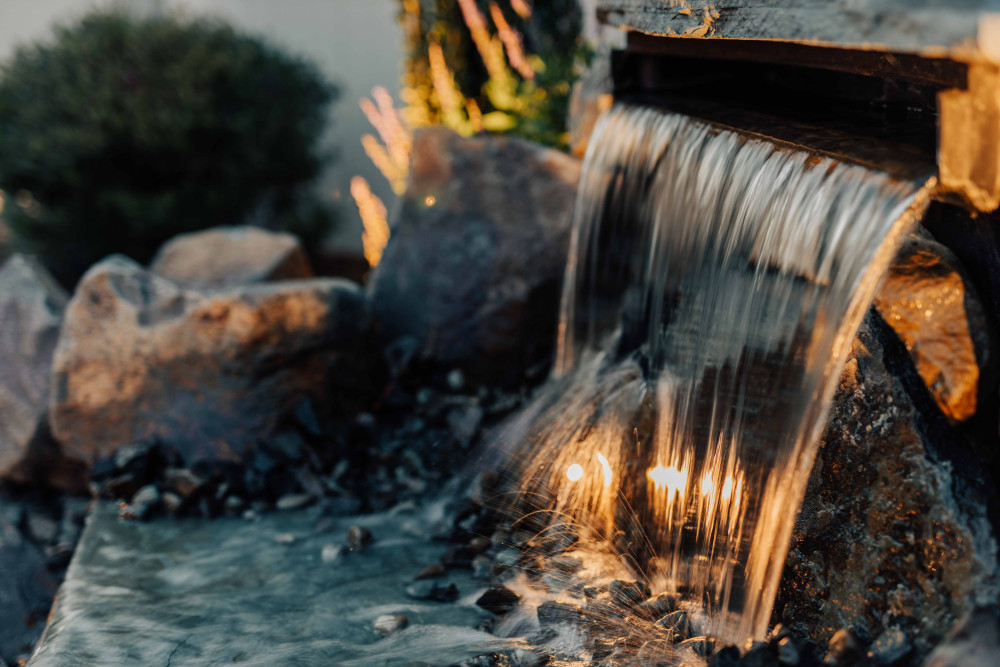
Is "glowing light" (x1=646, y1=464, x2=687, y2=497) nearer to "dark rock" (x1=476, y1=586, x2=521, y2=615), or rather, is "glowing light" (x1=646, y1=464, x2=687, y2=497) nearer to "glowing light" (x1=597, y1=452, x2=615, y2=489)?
"glowing light" (x1=597, y1=452, x2=615, y2=489)

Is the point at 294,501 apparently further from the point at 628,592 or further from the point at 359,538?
the point at 628,592

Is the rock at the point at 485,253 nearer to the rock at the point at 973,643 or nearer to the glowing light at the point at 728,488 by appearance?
the glowing light at the point at 728,488

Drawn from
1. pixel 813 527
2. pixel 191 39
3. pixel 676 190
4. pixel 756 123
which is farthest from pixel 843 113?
pixel 191 39

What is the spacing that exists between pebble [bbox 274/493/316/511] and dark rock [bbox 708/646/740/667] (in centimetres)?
204

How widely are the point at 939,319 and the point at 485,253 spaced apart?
8.54ft

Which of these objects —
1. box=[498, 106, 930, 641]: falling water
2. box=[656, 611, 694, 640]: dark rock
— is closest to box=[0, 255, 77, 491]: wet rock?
box=[498, 106, 930, 641]: falling water

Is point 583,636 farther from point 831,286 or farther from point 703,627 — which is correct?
point 831,286

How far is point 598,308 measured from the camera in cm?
348

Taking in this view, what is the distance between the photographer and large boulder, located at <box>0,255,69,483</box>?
367cm

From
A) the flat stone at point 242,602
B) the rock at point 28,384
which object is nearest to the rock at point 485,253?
the flat stone at point 242,602

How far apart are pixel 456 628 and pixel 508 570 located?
35 centimetres

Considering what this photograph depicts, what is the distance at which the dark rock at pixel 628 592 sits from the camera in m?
2.19

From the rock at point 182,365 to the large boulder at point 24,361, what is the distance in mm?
330

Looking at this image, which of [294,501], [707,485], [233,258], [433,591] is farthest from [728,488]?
[233,258]
